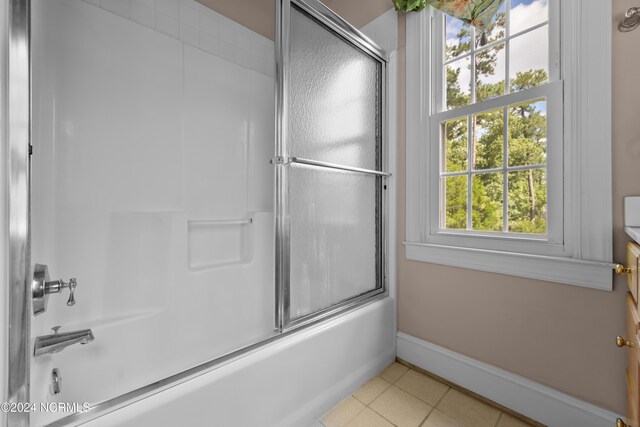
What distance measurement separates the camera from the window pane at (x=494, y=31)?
1.36m

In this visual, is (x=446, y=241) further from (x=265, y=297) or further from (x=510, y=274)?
(x=265, y=297)

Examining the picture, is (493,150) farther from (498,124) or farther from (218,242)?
(218,242)

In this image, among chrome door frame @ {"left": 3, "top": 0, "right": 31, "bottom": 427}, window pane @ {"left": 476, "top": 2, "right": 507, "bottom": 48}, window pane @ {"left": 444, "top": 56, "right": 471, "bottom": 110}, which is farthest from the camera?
window pane @ {"left": 444, "top": 56, "right": 471, "bottom": 110}

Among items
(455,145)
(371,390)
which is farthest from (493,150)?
(371,390)

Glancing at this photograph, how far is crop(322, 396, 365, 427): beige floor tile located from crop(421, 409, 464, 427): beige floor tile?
29 centimetres

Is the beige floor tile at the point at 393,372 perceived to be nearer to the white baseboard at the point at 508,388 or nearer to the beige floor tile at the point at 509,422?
the white baseboard at the point at 508,388

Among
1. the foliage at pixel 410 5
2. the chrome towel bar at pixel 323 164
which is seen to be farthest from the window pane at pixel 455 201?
the foliage at pixel 410 5

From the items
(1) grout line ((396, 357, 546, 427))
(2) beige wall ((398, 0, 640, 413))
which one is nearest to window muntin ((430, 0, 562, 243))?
(2) beige wall ((398, 0, 640, 413))

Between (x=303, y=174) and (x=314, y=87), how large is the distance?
→ 429mm

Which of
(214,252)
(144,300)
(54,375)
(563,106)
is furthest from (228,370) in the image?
(563,106)

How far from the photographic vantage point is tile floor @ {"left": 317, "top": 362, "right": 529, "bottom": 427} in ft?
3.99

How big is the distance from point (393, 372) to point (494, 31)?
6.09 feet

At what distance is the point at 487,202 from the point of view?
→ 1.40 m

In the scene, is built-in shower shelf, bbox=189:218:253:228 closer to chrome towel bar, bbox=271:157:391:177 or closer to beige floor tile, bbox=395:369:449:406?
chrome towel bar, bbox=271:157:391:177
